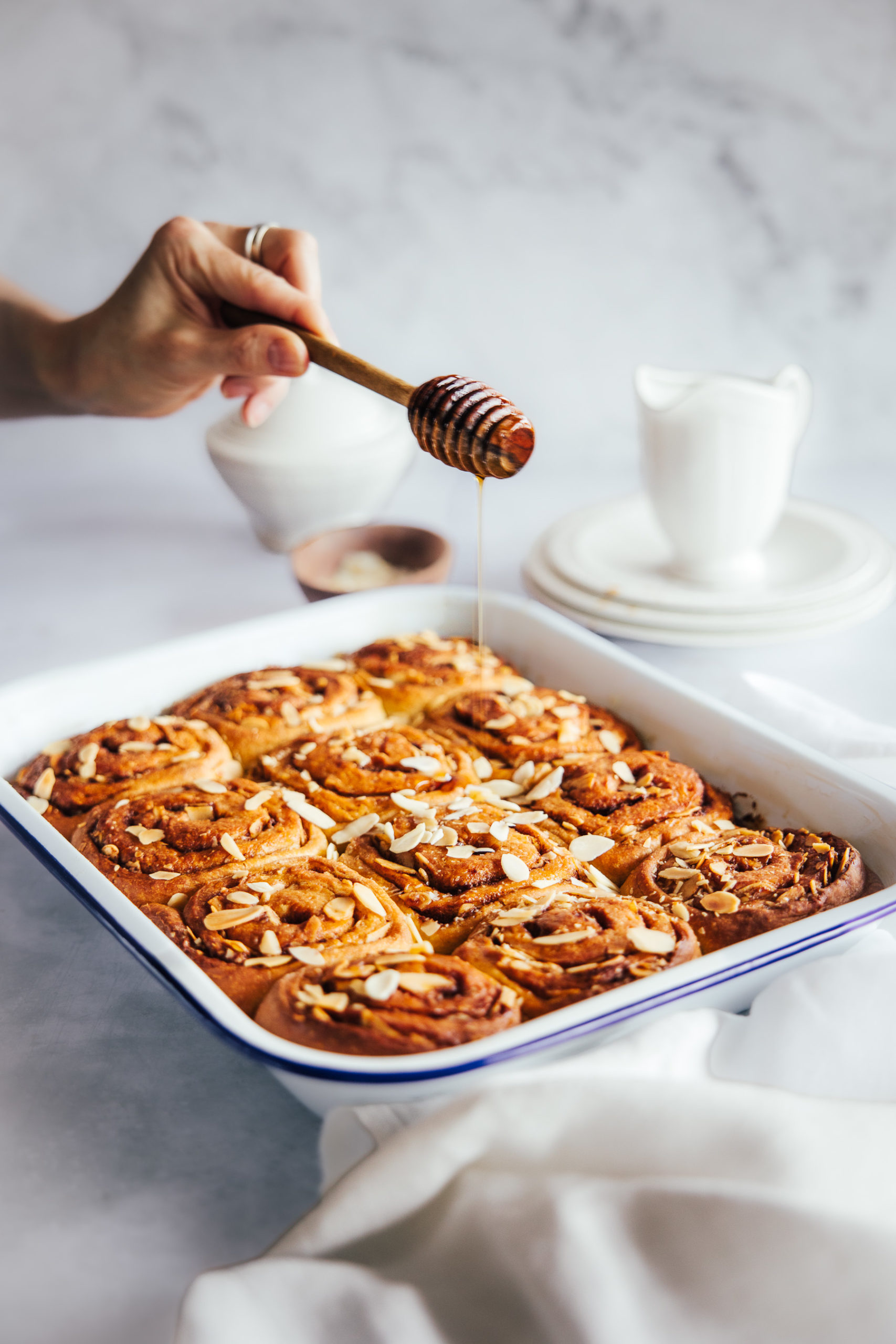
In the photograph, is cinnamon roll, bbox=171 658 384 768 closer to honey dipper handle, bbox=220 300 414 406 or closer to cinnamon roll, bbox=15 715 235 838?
cinnamon roll, bbox=15 715 235 838

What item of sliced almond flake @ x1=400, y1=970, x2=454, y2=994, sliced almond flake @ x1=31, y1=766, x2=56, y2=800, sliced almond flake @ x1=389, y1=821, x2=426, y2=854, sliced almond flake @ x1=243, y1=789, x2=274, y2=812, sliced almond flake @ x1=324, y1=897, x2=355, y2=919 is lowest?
sliced almond flake @ x1=31, y1=766, x2=56, y2=800

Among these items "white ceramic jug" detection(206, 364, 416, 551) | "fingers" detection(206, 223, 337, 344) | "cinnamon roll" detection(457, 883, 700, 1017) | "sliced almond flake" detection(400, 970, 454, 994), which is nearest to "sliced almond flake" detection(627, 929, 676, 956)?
"cinnamon roll" detection(457, 883, 700, 1017)

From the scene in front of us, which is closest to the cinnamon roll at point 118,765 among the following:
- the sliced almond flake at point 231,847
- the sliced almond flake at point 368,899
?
the sliced almond flake at point 231,847

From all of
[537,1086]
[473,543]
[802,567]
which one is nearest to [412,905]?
[537,1086]

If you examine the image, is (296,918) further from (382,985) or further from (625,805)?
(625,805)

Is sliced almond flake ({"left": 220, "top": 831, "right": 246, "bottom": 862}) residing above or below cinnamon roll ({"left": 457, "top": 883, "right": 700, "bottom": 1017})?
below

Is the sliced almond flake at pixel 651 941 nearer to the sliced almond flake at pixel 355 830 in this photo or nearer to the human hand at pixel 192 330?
the sliced almond flake at pixel 355 830
